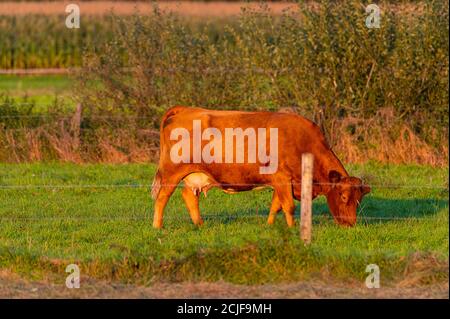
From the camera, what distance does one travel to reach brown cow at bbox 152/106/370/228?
47.6ft

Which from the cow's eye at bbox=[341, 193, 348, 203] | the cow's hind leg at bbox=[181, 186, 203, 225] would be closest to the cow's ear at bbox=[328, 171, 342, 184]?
the cow's eye at bbox=[341, 193, 348, 203]

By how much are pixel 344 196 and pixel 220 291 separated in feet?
12.0

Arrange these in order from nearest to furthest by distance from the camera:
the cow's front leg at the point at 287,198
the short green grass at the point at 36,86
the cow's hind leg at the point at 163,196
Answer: the cow's front leg at the point at 287,198 < the cow's hind leg at the point at 163,196 < the short green grass at the point at 36,86

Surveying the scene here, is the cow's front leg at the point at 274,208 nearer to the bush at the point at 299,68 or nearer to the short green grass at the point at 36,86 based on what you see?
the bush at the point at 299,68

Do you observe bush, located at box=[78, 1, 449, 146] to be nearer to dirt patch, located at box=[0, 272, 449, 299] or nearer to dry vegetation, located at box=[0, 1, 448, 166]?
dry vegetation, located at box=[0, 1, 448, 166]

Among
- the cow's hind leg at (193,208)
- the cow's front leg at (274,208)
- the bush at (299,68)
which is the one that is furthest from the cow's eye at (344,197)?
the bush at (299,68)

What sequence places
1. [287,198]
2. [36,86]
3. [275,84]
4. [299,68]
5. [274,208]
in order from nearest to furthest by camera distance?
[287,198]
[274,208]
[299,68]
[275,84]
[36,86]

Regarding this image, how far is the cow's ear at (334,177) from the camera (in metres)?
14.6

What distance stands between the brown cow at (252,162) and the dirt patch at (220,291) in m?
3.02

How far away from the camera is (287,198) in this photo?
1441cm

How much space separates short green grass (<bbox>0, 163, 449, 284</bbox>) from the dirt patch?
21 cm

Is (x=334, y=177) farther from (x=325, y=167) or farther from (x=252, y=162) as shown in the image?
(x=252, y=162)

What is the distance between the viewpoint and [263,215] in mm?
15586

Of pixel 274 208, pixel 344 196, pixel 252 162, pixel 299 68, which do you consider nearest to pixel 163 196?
pixel 252 162
